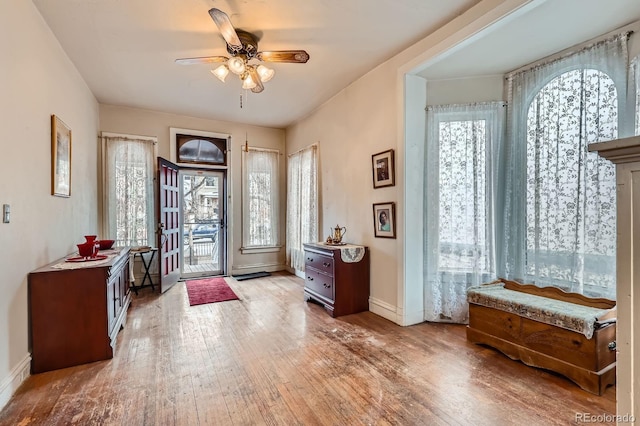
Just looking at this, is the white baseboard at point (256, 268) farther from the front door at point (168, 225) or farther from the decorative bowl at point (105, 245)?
the decorative bowl at point (105, 245)

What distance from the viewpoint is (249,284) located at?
4.96 meters

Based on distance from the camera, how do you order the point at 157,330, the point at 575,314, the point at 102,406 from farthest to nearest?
the point at 157,330, the point at 575,314, the point at 102,406

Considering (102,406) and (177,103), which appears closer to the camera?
(102,406)

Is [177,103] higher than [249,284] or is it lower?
higher

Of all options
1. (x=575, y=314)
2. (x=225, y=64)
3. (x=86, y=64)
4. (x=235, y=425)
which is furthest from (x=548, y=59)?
(x=86, y=64)

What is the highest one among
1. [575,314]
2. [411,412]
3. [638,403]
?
[638,403]

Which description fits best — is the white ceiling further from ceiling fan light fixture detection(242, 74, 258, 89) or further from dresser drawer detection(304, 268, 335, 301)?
dresser drawer detection(304, 268, 335, 301)

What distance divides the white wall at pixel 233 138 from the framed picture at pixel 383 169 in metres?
2.88

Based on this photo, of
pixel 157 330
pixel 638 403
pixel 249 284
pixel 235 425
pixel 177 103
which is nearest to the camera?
pixel 638 403

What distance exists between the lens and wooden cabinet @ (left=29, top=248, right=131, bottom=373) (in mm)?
2279

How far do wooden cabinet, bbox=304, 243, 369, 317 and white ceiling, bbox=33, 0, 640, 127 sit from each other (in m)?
2.12

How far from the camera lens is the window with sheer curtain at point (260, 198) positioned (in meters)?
5.71

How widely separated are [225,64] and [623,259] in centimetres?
307

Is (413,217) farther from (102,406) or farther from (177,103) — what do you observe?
(177,103)
